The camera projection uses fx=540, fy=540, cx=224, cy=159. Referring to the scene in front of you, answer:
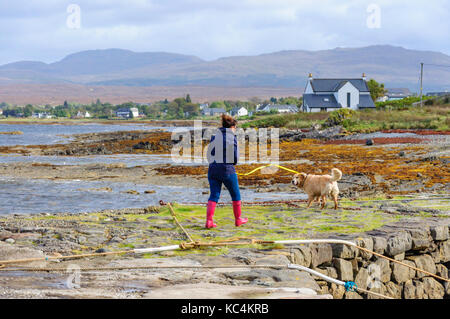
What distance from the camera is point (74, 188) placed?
2286 centimetres

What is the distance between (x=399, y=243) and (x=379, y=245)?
1.57 ft

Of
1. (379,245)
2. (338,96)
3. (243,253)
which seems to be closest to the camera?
(243,253)

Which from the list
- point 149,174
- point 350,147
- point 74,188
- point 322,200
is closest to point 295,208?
point 322,200

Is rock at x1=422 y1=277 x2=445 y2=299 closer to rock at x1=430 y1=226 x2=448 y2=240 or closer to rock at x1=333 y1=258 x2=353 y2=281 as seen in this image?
Result: rock at x1=430 y1=226 x2=448 y2=240

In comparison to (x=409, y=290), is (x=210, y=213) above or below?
above

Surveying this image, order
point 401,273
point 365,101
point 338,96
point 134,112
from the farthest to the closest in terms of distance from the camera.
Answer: point 134,112
point 338,96
point 365,101
point 401,273

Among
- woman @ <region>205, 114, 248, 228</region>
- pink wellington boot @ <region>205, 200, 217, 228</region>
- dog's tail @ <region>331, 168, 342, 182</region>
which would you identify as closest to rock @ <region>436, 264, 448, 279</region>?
dog's tail @ <region>331, 168, 342, 182</region>

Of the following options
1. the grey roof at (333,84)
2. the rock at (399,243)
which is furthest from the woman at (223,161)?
the grey roof at (333,84)

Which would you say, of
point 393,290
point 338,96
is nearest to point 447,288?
point 393,290

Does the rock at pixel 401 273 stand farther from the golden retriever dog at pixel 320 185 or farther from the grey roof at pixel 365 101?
the grey roof at pixel 365 101

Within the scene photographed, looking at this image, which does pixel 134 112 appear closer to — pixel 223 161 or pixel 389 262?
pixel 223 161

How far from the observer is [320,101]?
270 feet

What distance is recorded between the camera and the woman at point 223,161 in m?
8.91
